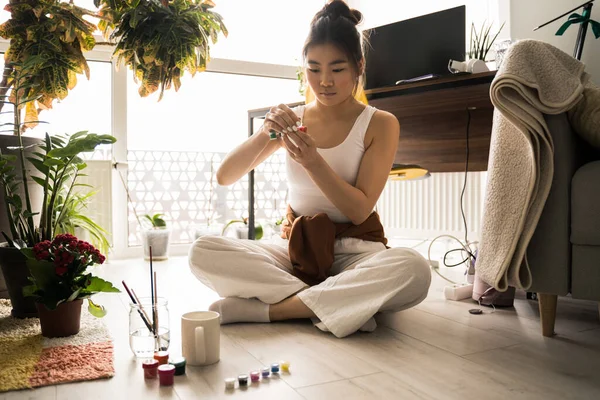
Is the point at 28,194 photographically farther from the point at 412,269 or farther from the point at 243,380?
the point at 412,269

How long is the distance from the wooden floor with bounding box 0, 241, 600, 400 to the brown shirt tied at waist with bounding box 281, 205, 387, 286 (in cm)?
16

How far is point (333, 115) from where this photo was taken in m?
1.72

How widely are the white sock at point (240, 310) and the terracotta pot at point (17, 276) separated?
0.56m

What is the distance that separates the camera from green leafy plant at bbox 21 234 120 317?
132cm

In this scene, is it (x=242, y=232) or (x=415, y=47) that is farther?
(x=242, y=232)

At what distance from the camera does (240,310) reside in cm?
147

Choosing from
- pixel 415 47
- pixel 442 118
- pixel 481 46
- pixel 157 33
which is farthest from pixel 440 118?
pixel 157 33

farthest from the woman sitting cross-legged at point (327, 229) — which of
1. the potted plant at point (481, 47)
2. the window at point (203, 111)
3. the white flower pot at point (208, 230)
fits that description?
the window at point (203, 111)

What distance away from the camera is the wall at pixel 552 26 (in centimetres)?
224

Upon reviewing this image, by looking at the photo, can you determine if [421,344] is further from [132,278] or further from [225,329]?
[132,278]

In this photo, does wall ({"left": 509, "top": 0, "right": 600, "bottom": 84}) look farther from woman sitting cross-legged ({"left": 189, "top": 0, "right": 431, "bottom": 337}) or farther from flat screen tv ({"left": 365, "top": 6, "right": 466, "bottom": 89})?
woman sitting cross-legged ({"left": 189, "top": 0, "right": 431, "bottom": 337})

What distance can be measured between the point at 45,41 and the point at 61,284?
99cm

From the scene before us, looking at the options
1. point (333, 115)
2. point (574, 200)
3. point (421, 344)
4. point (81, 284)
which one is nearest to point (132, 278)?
point (81, 284)

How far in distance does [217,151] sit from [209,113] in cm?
30
